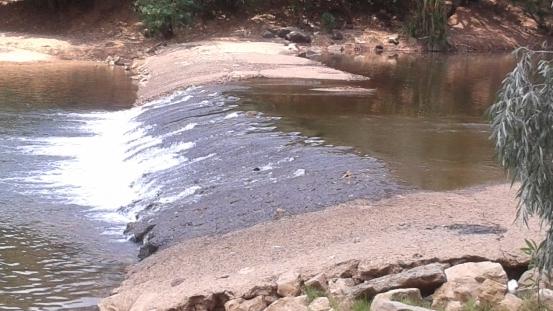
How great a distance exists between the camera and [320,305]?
22.3ft

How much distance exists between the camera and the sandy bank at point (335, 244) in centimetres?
766

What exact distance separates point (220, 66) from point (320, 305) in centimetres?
1942

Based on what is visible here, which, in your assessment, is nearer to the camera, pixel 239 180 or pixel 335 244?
pixel 335 244

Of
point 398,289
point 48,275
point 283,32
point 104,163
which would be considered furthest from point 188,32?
point 398,289

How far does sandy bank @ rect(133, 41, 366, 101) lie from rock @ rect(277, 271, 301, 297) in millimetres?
15424

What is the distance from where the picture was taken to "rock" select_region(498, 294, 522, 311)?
20.5ft

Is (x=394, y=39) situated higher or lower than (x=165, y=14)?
lower

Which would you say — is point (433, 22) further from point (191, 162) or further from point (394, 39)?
point (191, 162)

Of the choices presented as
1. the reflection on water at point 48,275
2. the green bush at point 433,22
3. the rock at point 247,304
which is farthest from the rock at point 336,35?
the rock at point 247,304

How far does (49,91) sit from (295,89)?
7933 millimetres

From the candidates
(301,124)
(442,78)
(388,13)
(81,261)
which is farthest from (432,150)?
(388,13)

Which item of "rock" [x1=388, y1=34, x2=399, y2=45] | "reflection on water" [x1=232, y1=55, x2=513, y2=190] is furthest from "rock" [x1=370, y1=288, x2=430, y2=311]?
"rock" [x1=388, y1=34, x2=399, y2=45]

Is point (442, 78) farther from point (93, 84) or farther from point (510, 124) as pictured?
A: point (510, 124)

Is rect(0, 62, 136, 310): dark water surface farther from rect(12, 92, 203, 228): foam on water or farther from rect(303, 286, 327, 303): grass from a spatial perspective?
rect(303, 286, 327, 303): grass
